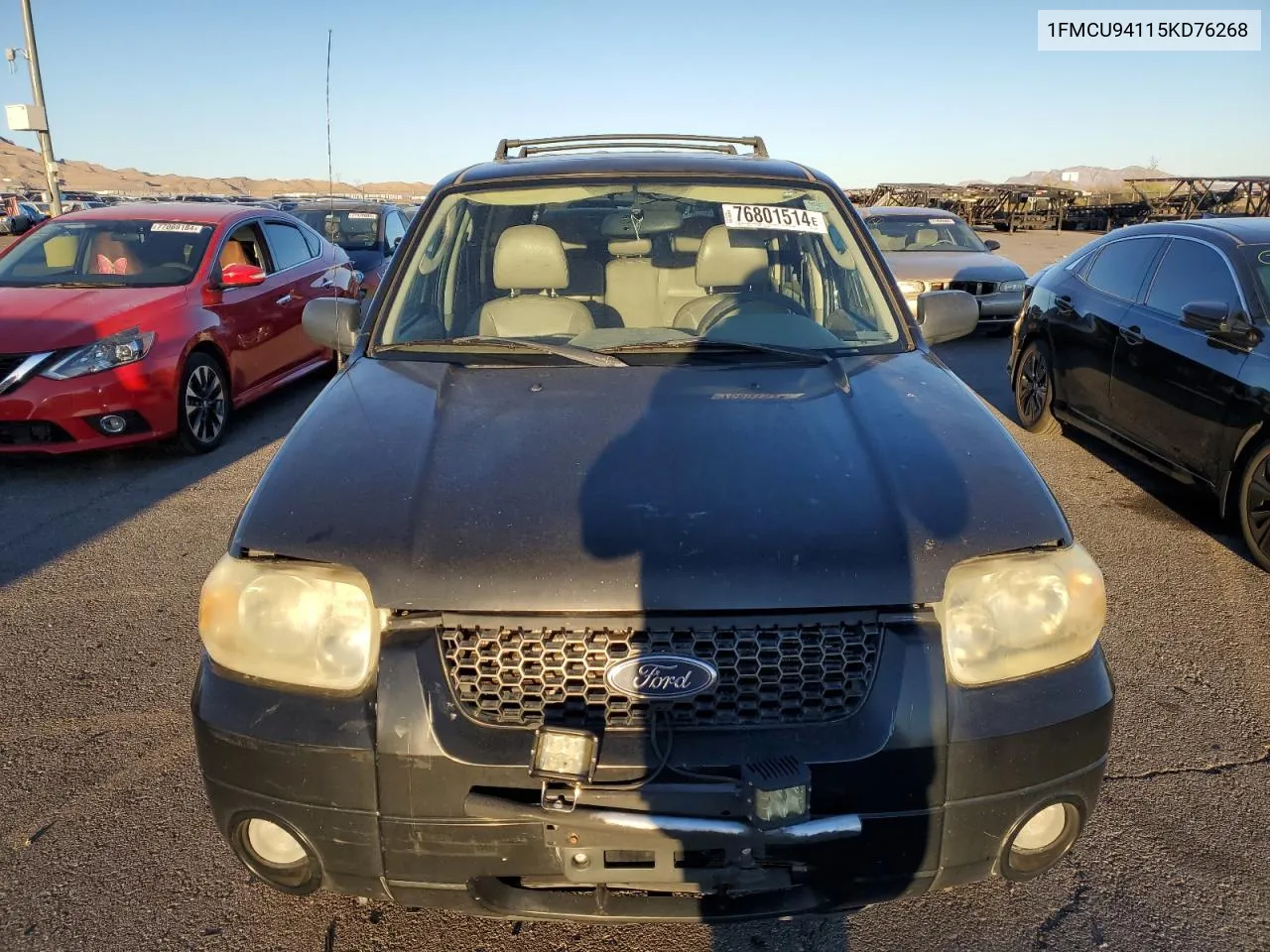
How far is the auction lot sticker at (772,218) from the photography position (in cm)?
347

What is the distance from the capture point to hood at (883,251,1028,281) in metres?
11.2

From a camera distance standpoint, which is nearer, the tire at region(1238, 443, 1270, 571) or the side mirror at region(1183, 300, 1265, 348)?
the tire at region(1238, 443, 1270, 571)

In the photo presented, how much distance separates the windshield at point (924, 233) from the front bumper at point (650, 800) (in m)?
11.3

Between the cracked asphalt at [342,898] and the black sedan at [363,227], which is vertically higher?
the black sedan at [363,227]

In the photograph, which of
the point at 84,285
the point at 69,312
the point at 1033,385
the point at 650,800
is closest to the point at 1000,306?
the point at 1033,385

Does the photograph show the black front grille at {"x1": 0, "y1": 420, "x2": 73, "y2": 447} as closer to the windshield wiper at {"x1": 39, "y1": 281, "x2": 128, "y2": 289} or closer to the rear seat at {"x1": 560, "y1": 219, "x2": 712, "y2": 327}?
the windshield wiper at {"x1": 39, "y1": 281, "x2": 128, "y2": 289}

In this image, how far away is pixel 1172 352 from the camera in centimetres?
539

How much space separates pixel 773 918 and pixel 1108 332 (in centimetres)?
524

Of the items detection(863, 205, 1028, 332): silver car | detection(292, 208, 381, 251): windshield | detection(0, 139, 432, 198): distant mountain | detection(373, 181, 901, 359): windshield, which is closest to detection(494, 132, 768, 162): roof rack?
detection(373, 181, 901, 359): windshield

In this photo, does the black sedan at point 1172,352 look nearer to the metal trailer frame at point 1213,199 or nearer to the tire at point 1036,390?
the tire at point 1036,390

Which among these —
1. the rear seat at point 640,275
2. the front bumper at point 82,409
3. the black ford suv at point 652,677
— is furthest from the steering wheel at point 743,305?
the front bumper at point 82,409

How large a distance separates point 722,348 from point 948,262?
31.4 feet

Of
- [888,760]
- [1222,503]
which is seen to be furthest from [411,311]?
[1222,503]

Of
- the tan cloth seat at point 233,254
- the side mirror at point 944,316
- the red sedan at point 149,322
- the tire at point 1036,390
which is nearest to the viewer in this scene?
the side mirror at point 944,316
